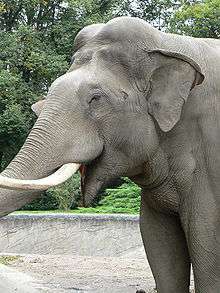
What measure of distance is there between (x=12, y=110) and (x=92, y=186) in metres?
14.7

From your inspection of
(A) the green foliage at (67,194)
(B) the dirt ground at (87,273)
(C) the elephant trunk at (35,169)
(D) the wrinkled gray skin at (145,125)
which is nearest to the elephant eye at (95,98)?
(D) the wrinkled gray skin at (145,125)

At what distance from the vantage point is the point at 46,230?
31.4ft

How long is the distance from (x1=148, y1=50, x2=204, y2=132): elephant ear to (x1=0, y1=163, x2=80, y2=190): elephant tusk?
475 mm

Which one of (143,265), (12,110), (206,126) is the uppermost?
(206,126)

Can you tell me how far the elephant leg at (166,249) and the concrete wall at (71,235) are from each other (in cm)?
561

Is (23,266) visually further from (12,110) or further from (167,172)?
(12,110)

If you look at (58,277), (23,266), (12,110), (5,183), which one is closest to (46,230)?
(23,266)

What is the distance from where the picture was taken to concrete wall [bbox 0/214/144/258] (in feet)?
31.0

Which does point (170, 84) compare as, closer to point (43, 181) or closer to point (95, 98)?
point (95, 98)

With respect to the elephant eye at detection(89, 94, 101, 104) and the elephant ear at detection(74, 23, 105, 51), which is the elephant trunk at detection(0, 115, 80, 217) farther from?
the elephant ear at detection(74, 23, 105, 51)

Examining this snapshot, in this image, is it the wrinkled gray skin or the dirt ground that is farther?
the dirt ground

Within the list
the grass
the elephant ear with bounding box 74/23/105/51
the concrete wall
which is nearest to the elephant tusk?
the elephant ear with bounding box 74/23/105/51

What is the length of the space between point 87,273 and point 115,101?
437cm

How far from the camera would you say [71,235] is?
379 inches
